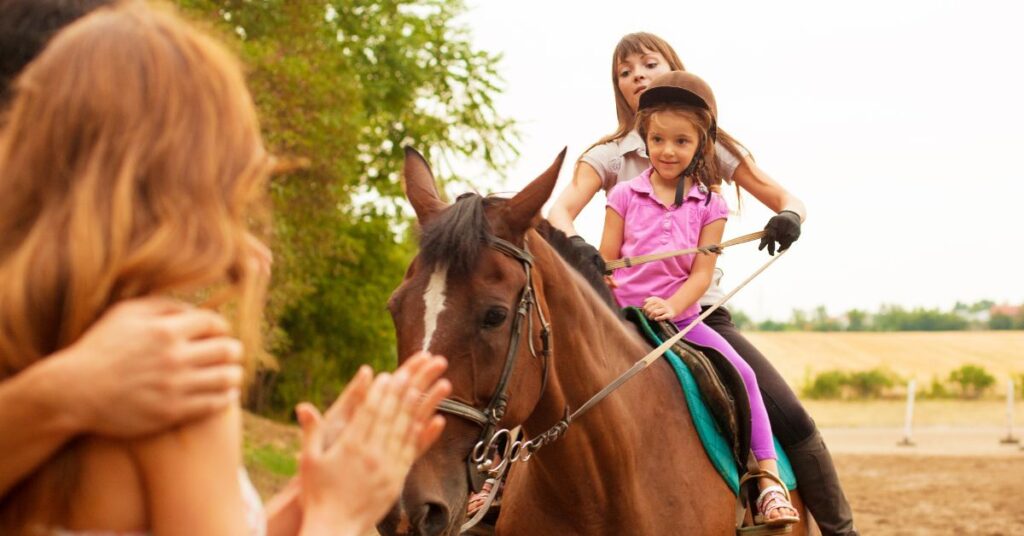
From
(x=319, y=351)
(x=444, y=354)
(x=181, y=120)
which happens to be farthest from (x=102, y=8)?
(x=319, y=351)

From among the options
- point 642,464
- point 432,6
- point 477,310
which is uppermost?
point 432,6

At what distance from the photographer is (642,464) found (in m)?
4.09

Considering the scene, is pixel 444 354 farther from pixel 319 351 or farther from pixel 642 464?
pixel 319 351

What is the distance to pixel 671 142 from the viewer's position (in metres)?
4.67

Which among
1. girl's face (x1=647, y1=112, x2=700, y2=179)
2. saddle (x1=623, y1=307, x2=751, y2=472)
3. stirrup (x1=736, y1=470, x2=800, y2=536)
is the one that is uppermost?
girl's face (x1=647, y1=112, x2=700, y2=179)

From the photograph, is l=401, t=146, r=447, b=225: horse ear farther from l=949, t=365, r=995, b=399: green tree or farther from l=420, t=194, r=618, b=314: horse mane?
l=949, t=365, r=995, b=399: green tree

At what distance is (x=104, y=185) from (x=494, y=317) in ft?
7.36

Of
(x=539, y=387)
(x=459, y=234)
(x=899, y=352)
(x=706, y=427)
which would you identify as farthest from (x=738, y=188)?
(x=899, y=352)

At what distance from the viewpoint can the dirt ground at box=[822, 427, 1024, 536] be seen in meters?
12.7

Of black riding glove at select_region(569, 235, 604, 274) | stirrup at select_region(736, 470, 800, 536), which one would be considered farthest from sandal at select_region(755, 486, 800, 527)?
black riding glove at select_region(569, 235, 604, 274)

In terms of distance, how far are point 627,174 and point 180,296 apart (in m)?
3.77

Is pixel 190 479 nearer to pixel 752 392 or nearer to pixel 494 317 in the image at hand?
pixel 494 317

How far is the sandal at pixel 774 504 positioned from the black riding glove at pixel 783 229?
107 cm

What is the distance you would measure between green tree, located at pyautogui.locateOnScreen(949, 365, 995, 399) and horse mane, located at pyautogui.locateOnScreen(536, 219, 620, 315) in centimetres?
3605
